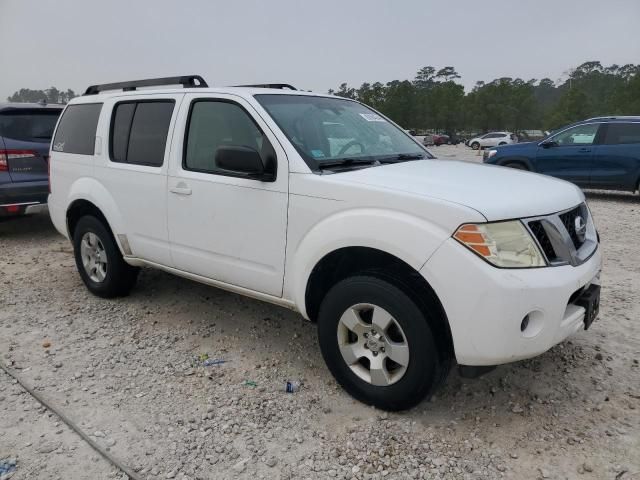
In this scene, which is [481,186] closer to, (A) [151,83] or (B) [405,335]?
(B) [405,335]

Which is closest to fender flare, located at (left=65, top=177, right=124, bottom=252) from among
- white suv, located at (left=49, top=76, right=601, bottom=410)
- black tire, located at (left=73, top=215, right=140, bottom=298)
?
white suv, located at (left=49, top=76, right=601, bottom=410)

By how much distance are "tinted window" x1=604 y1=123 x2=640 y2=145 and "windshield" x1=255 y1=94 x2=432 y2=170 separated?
813 centimetres

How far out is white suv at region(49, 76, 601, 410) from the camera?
2.46 metres

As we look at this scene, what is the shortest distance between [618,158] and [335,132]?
8.86 meters

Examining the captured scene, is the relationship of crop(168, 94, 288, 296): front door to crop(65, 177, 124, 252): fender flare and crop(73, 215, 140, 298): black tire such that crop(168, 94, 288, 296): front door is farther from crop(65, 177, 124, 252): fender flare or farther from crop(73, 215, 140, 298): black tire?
crop(73, 215, 140, 298): black tire

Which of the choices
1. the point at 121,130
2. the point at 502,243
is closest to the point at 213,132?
the point at 121,130

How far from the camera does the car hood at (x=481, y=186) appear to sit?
2518mm

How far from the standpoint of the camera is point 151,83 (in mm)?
4352

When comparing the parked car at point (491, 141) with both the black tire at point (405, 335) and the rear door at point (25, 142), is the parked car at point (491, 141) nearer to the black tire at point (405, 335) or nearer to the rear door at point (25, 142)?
the rear door at point (25, 142)

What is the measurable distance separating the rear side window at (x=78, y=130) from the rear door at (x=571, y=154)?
29.9 ft

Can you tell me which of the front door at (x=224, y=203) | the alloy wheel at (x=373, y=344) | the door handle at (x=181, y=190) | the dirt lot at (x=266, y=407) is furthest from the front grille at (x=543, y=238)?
the door handle at (x=181, y=190)

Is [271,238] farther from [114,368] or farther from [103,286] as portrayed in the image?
[103,286]

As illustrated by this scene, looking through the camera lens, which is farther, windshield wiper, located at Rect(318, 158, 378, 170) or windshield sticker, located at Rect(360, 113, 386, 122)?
windshield sticker, located at Rect(360, 113, 386, 122)

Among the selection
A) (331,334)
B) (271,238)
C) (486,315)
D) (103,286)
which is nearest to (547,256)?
(486,315)
